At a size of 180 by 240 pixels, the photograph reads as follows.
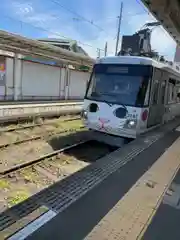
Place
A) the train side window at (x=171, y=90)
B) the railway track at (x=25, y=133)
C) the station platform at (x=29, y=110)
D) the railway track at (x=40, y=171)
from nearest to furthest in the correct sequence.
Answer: the railway track at (x=40, y=171) → the railway track at (x=25, y=133) → the train side window at (x=171, y=90) → the station platform at (x=29, y=110)

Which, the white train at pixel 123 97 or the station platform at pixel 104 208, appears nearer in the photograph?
the station platform at pixel 104 208

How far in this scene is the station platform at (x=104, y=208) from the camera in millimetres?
2254

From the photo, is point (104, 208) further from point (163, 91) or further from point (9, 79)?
point (9, 79)

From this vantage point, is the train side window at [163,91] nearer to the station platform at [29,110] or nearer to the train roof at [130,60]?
the train roof at [130,60]

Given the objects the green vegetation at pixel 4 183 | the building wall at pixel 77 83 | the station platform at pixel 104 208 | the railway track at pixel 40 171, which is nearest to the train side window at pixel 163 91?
the railway track at pixel 40 171

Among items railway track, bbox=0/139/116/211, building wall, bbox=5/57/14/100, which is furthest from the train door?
building wall, bbox=5/57/14/100

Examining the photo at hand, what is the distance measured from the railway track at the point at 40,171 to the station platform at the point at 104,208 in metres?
1.84

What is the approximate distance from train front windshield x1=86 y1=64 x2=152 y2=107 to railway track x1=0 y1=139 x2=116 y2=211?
1.94 meters

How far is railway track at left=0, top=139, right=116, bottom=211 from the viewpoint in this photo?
16.2 feet

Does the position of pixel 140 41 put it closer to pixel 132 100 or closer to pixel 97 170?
pixel 132 100

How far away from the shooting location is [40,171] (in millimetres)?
6094

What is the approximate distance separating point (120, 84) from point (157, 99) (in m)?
1.62

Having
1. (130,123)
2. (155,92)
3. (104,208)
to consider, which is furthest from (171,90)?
(104,208)

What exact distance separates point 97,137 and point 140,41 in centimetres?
598
